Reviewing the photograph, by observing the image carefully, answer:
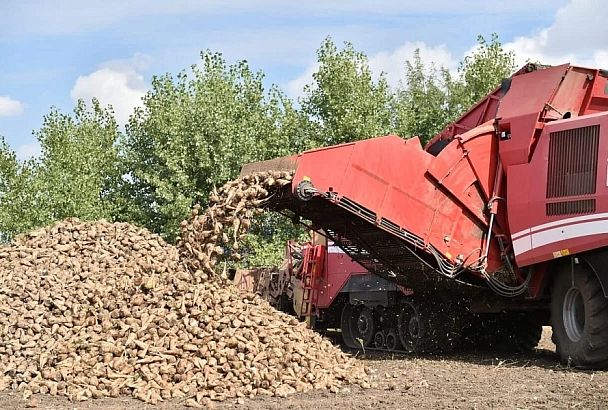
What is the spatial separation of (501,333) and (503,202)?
2.77 m

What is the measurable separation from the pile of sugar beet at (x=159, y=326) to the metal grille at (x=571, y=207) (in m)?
2.79

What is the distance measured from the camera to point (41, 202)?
24969 mm

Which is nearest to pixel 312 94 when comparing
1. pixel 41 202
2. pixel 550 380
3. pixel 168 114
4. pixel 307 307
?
pixel 168 114

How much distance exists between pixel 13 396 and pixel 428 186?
504 centimetres

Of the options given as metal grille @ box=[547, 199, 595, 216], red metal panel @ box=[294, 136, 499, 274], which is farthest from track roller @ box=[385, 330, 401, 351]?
metal grille @ box=[547, 199, 595, 216]

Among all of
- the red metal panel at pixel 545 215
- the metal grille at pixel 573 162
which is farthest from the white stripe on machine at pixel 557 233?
the metal grille at pixel 573 162

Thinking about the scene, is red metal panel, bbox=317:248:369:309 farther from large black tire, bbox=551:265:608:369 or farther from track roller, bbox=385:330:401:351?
large black tire, bbox=551:265:608:369

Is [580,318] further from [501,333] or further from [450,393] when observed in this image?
[501,333]

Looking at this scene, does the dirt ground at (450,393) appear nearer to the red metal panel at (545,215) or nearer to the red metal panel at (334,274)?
the red metal panel at (545,215)

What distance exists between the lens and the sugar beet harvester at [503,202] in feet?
30.2

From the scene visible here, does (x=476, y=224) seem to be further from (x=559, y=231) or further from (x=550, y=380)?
(x=550, y=380)

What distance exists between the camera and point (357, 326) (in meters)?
14.1

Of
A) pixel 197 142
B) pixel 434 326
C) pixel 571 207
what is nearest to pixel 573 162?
pixel 571 207

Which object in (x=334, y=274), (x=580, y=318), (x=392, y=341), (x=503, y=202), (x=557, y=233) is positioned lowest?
(x=392, y=341)
